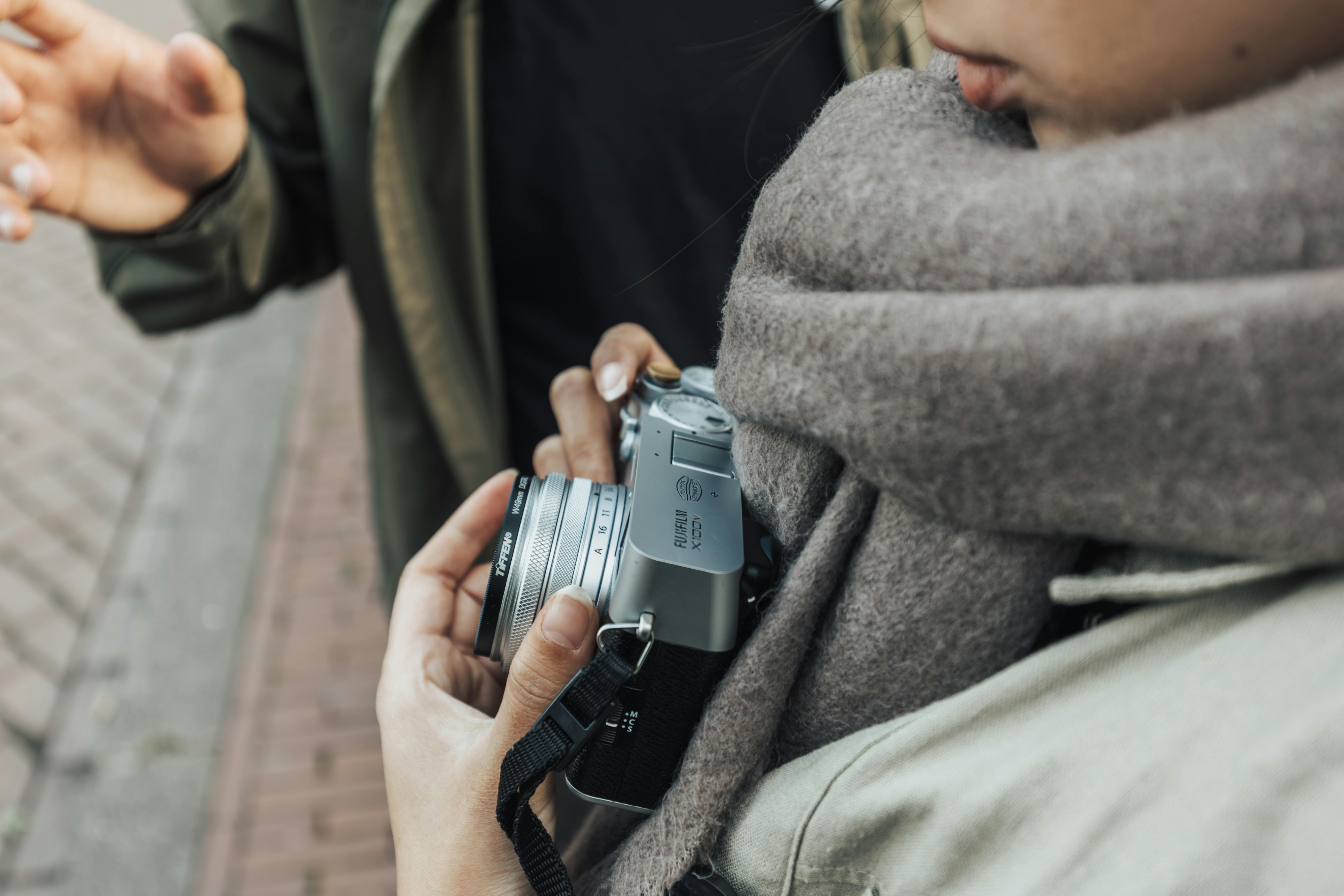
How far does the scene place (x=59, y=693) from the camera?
289 centimetres

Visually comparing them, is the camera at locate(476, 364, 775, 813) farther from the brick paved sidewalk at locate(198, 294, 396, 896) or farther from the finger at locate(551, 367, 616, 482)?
the brick paved sidewalk at locate(198, 294, 396, 896)

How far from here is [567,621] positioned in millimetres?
904

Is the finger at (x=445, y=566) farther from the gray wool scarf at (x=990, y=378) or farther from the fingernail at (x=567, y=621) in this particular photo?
the gray wool scarf at (x=990, y=378)

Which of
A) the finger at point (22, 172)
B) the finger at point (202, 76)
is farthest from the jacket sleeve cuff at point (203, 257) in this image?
the finger at point (22, 172)

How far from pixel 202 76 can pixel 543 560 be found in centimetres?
94

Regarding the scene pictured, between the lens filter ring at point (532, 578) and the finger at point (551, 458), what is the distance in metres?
0.35

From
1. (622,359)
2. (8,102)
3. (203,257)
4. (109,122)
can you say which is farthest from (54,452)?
(622,359)

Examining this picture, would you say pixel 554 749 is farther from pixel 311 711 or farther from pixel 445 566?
pixel 311 711

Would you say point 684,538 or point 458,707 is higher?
point 684,538

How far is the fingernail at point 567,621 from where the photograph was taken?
90 cm

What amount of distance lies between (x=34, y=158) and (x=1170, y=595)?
4.66 feet

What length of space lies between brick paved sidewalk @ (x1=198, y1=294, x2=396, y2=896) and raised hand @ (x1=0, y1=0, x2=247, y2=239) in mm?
1630

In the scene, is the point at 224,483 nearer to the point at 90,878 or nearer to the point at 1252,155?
the point at 90,878

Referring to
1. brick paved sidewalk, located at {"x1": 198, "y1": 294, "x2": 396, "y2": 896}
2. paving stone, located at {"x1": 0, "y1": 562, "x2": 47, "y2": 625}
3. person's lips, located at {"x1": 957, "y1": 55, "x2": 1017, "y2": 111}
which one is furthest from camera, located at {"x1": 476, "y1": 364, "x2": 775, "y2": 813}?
paving stone, located at {"x1": 0, "y1": 562, "x2": 47, "y2": 625}
